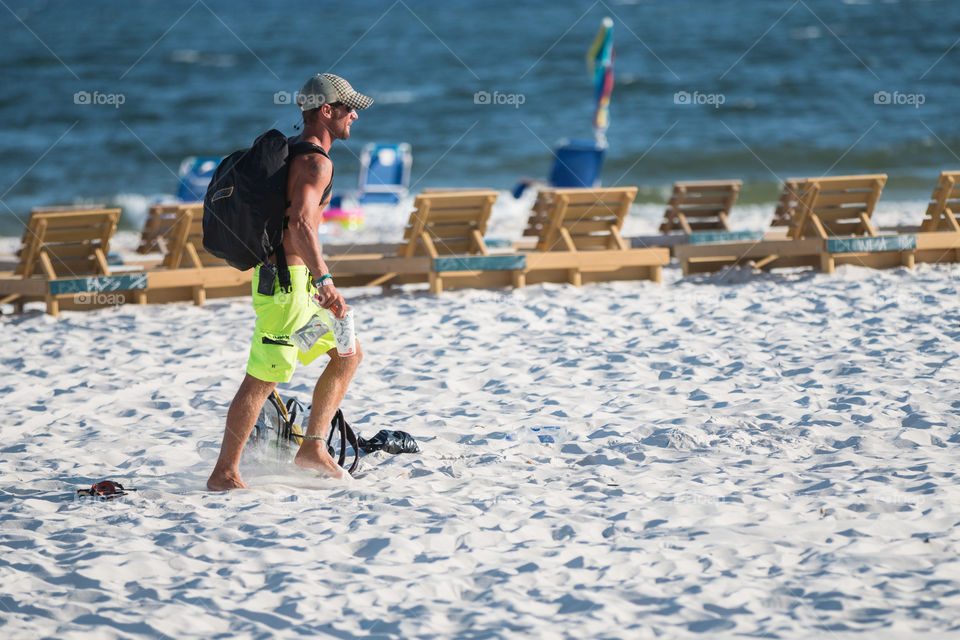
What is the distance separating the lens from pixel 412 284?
8.63 metres

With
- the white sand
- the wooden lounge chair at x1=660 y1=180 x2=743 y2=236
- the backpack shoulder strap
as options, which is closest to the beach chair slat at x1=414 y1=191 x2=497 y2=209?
the white sand

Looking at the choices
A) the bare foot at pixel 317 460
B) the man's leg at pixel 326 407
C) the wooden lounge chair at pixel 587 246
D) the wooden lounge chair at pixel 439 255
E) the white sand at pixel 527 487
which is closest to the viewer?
the white sand at pixel 527 487

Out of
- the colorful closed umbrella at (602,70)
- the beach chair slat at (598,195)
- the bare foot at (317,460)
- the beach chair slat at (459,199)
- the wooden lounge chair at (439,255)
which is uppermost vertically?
the colorful closed umbrella at (602,70)

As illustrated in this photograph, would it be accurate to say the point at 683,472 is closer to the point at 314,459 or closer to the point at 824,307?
the point at 314,459

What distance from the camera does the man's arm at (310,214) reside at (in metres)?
3.78

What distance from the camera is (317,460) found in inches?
164

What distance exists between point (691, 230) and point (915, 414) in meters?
5.10

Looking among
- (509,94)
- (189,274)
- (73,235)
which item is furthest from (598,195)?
(509,94)

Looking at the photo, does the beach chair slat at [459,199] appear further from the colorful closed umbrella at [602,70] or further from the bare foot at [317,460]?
the bare foot at [317,460]

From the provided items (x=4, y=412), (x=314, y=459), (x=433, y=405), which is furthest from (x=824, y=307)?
(x=4, y=412)

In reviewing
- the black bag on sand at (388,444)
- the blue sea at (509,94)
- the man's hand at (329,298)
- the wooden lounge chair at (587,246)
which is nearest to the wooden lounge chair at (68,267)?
the wooden lounge chair at (587,246)

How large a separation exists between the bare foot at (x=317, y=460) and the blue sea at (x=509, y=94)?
1122 centimetres

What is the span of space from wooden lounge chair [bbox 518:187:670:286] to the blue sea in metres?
8.38

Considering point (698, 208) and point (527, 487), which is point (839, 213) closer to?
point (698, 208)
